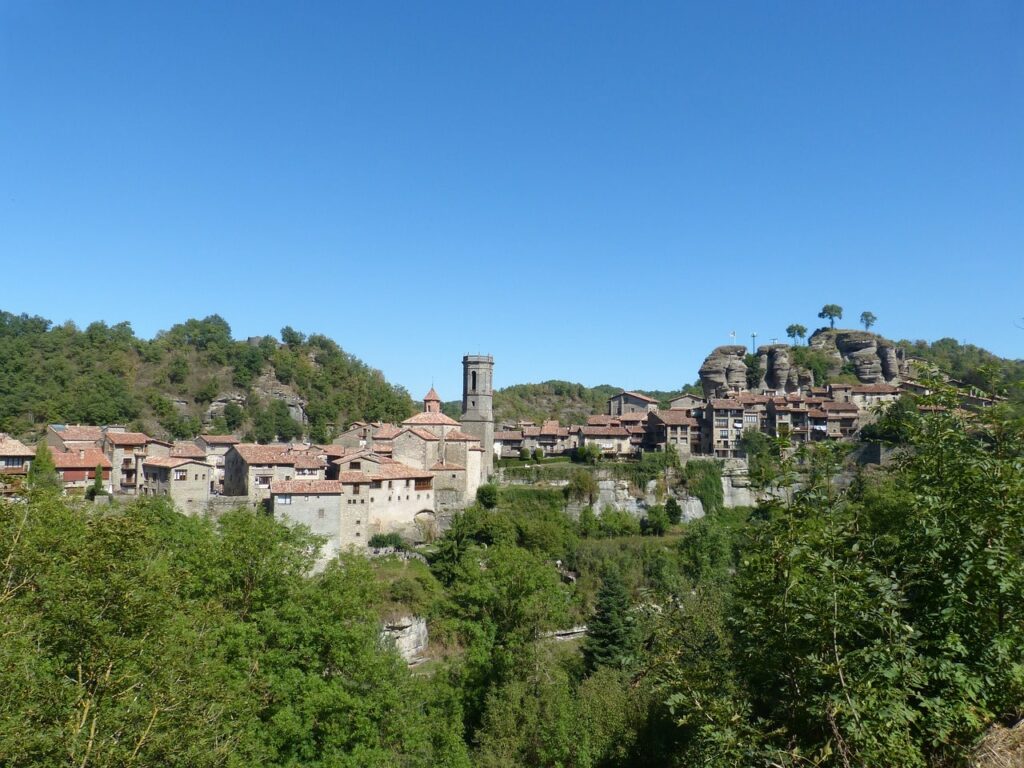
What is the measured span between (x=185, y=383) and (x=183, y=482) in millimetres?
46473

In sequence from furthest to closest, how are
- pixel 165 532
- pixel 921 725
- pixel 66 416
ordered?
1. pixel 66 416
2. pixel 165 532
3. pixel 921 725

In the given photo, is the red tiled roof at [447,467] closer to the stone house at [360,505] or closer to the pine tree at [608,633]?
the stone house at [360,505]

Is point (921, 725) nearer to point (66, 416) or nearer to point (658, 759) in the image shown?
point (658, 759)

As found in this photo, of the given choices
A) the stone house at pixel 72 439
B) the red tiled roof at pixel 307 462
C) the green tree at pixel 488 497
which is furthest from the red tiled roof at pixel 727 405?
the stone house at pixel 72 439

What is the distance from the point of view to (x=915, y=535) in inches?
338

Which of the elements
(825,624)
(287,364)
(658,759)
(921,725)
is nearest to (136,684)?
(825,624)

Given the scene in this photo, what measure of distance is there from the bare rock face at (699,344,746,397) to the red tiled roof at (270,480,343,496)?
47902mm

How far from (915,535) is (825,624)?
1867mm

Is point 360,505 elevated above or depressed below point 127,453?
below

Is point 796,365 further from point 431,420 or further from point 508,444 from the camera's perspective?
point 431,420

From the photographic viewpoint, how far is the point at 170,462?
40438 mm

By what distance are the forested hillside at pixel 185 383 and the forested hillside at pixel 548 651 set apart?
50.3m

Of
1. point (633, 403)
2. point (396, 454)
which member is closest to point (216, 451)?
point (396, 454)

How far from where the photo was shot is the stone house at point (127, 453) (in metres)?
45.9
